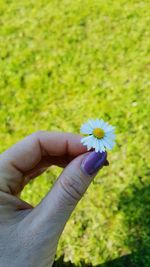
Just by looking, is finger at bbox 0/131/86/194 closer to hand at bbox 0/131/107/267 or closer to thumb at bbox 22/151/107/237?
hand at bbox 0/131/107/267

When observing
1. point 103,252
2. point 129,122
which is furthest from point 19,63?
point 103,252

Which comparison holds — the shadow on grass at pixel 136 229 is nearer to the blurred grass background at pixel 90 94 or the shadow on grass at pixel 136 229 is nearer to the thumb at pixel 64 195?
the blurred grass background at pixel 90 94

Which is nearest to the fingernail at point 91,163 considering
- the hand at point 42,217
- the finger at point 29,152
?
the hand at point 42,217

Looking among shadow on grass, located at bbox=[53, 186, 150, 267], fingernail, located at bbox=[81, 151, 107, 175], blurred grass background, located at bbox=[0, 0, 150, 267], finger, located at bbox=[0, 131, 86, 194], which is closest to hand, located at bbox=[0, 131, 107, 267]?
fingernail, located at bbox=[81, 151, 107, 175]

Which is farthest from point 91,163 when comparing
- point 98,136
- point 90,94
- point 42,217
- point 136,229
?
point 90,94

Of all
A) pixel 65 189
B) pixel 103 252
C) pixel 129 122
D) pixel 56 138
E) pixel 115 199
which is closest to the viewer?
pixel 65 189

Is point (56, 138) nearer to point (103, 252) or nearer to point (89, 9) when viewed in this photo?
point (103, 252)

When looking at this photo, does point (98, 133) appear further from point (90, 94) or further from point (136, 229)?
point (90, 94)
